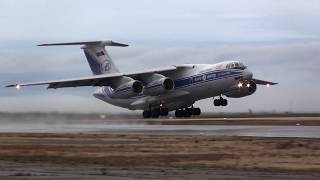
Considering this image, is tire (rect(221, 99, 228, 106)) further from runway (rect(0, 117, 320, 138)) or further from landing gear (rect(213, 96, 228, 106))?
runway (rect(0, 117, 320, 138))

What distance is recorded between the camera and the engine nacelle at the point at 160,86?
6066 centimetres

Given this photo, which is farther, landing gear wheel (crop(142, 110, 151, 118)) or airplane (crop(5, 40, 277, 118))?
landing gear wheel (crop(142, 110, 151, 118))

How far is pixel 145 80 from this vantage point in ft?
213

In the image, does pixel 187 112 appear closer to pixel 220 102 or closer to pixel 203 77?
pixel 220 102

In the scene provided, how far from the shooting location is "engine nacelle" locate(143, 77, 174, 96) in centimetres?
6066

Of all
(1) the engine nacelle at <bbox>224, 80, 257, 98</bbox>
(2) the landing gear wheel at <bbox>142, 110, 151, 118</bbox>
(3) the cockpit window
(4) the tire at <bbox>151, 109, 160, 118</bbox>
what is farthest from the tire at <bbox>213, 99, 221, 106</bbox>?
(2) the landing gear wheel at <bbox>142, 110, 151, 118</bbox>

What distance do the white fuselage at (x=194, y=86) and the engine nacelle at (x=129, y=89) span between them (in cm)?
178

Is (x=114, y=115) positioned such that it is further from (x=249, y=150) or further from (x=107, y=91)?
(x=249, y=150)

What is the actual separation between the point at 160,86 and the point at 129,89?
2809 mm

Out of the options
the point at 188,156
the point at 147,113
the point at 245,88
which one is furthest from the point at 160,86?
the point at 188,156

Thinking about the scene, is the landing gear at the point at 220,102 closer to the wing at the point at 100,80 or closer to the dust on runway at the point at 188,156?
the wing at the point at 100,80

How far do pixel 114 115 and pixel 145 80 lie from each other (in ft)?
41.3

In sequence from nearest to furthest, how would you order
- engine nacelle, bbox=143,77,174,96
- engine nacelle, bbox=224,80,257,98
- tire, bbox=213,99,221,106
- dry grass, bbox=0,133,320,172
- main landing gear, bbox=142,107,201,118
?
dry grass, bbox=0,133,320,172, engine nacelle, bbox=224,80,257,98, tire, bbox=213,99,221,106, engine nacelle, bbox=143,77,174,96, main landing gear, bbox=142,107,201,118

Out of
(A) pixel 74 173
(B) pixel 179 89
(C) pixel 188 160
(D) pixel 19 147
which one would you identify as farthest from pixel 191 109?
(A) pixel 74 173
